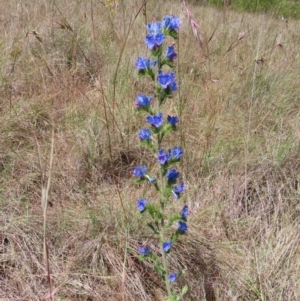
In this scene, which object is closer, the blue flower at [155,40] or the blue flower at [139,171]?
the blue flower at [155,40]

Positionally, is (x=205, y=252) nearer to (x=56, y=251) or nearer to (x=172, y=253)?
(x=172, y=253)

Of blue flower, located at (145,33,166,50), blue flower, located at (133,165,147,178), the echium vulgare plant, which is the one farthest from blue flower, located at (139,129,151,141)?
blue flower, located at (145,33,166,50)

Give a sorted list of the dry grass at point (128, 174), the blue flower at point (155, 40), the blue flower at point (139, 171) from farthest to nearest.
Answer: the dry grass at point (128, 174) → the blue flower at point (139, 171) → the blue flower at point (155, 40)

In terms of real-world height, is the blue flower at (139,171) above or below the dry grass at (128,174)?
above

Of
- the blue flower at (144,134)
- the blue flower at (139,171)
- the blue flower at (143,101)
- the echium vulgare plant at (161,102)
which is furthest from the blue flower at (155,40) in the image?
the blue flower at (139,171)

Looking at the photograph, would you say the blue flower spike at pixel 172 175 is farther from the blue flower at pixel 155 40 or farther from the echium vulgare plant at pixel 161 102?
the blue flower at pixel 155 40

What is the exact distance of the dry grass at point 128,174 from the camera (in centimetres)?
176

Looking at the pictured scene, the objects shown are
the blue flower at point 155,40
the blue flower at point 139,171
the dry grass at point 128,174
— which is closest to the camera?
the blue flower at point 155,40

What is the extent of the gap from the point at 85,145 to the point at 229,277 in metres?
1.00

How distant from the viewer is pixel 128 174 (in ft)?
7.67

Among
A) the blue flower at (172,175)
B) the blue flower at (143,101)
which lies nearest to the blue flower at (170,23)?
the blue flower at (143,101)

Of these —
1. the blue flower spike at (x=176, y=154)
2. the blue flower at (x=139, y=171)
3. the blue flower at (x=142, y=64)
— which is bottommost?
the blue flower at (x=139, y=171)

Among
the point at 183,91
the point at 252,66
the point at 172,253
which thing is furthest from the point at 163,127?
the point at 252,66

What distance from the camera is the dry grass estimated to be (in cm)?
176
